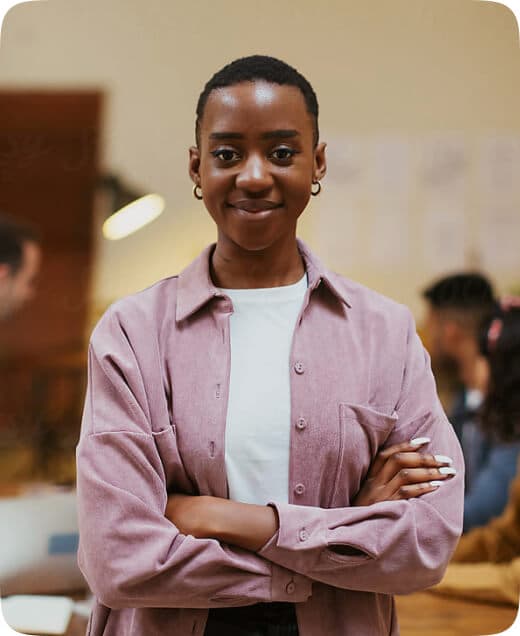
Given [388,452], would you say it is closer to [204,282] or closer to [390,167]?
[204,282]

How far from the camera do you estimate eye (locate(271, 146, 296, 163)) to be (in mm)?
1102

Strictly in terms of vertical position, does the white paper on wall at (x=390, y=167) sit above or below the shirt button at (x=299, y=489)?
above

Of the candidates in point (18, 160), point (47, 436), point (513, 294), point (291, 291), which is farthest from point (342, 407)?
point (513, 294)

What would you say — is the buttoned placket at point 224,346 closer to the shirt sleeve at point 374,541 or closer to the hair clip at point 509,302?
the shirt sleeve at point 374,541

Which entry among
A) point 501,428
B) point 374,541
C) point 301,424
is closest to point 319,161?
point 301,424

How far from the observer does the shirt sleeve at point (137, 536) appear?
3.40 feet

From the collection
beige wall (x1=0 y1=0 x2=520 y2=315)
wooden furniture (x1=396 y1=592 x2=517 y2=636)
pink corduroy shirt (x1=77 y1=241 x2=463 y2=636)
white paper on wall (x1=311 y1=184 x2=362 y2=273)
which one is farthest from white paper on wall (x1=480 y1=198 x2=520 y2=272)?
pink corduroy shirt (x1=77 y1=241 x2=463 y2=636)

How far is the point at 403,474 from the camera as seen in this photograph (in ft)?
3.68

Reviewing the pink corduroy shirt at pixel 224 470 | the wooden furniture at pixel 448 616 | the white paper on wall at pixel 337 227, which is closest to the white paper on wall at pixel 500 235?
the white paper on wall at pixel 337 227

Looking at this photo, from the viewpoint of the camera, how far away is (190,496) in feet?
3.61

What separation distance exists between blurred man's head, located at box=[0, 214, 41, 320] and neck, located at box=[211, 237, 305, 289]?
36.6 inches

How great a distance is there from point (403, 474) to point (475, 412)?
122 cm

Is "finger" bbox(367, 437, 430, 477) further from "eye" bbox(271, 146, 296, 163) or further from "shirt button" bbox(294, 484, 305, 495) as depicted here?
"eye" bbox(271, 146, 296, 163)

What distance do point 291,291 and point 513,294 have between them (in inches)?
50.2
